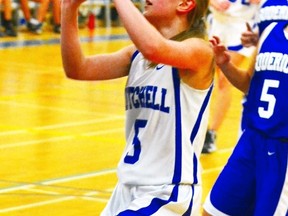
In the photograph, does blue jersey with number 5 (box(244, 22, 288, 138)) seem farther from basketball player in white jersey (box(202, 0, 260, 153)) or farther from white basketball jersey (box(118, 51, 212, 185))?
basketball player in white jersey (box(202, 0, 260, 153))

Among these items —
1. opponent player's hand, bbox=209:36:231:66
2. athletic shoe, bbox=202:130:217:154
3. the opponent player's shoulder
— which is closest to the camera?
the opponent player's shoulder

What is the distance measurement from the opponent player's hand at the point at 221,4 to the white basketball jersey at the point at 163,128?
5202 millimetres

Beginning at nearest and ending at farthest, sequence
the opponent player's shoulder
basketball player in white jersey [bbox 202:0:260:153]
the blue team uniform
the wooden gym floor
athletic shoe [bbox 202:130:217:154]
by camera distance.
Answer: the opponent player's shoulder < the blue team uniform < the wooden gym floor < athletic shoe [bbox 202:130:217:154] < basketball player in white jersey [bbox 202:0:260:153]

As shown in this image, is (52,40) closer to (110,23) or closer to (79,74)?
(110,23)

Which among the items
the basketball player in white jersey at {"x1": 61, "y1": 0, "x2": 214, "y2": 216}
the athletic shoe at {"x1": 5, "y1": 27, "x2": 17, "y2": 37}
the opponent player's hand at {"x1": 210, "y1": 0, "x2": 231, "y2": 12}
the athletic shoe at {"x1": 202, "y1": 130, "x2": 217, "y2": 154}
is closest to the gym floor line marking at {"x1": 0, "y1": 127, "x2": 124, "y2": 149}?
the athletic shoe at {"x1": 202, "y1": 130, "x2": 217, "y2": 154}

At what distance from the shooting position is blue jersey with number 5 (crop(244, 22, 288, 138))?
175 inches

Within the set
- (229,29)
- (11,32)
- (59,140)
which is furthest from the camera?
(11,32)

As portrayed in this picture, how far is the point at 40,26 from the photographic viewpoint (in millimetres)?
19047

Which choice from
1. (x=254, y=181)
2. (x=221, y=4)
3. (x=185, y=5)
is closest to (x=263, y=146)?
(x=254, y=181)

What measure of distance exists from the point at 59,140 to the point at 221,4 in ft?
7.02

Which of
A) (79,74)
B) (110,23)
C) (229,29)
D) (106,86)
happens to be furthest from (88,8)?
(79,74)

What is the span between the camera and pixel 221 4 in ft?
29.5

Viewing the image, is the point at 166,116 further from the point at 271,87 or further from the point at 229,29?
the point at 229,29

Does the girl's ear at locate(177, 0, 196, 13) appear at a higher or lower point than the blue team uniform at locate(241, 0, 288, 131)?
higher
